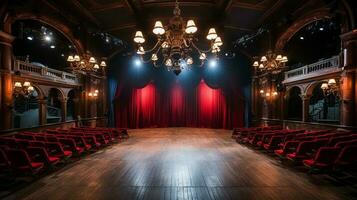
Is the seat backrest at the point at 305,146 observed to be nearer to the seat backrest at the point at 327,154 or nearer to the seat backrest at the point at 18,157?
the seat backrest at the point at 327,154

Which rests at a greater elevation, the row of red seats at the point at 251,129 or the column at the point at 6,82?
the column at the point at 6,82

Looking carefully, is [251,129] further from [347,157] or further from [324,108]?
A: [324,108]

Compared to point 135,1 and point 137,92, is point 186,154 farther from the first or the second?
point 137,92

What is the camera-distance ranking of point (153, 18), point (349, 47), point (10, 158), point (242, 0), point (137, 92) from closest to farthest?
point (10, 158), point (349, 47), point (242, 0), point (153, 18), point (137, 92)

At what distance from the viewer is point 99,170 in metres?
6.84

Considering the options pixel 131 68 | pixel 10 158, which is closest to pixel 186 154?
pixel 10 158

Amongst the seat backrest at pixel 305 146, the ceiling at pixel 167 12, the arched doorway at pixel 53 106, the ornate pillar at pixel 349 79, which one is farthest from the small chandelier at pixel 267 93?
the arched doorway at pixel 53 106

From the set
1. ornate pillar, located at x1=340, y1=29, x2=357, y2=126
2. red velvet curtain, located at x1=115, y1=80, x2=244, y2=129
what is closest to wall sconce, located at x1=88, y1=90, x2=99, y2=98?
red velvet curtain, located at x1=115, y1=80, x2=244, y2=129

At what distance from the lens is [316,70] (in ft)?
37.3

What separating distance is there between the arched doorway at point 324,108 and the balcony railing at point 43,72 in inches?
603

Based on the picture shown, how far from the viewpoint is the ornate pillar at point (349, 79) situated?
8.89 m

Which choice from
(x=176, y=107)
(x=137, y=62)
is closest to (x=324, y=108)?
(x=176, y=107)

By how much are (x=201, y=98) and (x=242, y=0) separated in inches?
406

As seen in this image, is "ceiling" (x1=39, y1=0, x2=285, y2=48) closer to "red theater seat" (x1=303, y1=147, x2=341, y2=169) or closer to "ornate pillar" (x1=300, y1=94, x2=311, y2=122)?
"ornate pillar" (x1=300, y1=94, x2=311, y2=122)
